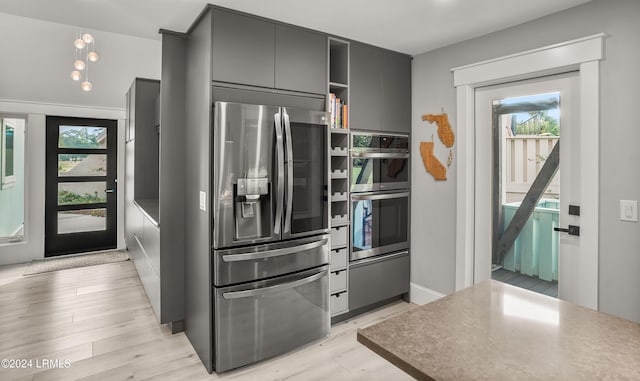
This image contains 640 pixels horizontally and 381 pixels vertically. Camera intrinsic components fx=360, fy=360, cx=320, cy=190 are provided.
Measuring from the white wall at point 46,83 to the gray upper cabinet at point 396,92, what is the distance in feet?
8.35

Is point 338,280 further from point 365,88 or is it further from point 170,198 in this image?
point 365,88

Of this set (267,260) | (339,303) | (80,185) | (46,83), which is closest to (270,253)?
(267,260)

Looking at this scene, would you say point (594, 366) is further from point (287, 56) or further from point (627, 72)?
point (287, 56)

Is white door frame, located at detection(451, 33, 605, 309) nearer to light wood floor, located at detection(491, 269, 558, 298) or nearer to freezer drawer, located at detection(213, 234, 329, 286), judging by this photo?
light wood floor, located at detection(491, 269, 558, 298)

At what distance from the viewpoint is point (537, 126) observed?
2.69 meters

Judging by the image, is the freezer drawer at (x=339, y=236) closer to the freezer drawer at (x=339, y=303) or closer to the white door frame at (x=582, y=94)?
the freezer drawer at (x=339, y=303)

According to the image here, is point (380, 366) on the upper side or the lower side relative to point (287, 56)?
lower

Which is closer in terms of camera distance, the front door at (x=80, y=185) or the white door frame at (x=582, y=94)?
the white door frame at (x=582, y=94)

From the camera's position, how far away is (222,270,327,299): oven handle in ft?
7.69

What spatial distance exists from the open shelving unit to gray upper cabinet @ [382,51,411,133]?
443 mm

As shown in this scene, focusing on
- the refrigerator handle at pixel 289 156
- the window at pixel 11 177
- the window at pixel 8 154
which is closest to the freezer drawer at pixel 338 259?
the refrigerator handle at pixel 289 156

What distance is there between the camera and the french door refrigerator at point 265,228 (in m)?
2.33

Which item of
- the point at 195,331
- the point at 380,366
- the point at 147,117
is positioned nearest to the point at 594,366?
the point at 380,366

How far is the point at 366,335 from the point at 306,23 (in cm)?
230
